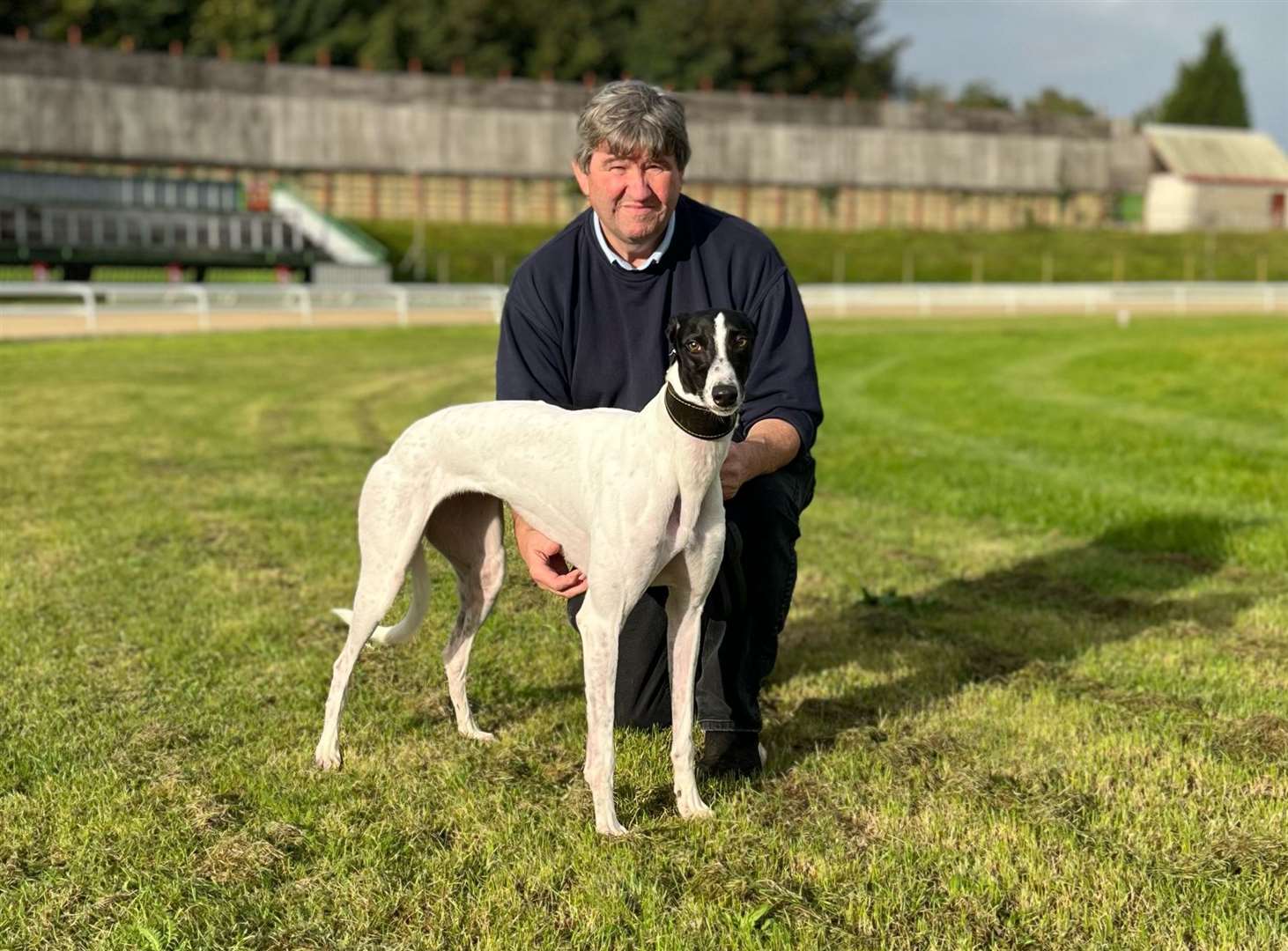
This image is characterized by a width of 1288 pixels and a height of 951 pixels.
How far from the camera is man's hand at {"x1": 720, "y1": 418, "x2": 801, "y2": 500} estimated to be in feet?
13.8

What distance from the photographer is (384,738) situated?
4.77m

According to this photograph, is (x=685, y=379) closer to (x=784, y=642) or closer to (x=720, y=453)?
(x=720, y=453)

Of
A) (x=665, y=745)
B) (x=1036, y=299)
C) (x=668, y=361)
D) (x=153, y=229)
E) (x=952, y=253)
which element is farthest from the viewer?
(x=952, y=253)

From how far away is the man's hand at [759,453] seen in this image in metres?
4.22

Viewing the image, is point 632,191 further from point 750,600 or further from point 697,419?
point 750,600

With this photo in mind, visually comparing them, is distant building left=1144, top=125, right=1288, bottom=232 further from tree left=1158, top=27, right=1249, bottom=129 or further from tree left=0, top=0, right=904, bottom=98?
tree left=1158, top=27, right=1249, bottom=129

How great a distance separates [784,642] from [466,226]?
56.4 meters

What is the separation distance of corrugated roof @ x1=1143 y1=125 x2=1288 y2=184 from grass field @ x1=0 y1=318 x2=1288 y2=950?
7920 centimetres

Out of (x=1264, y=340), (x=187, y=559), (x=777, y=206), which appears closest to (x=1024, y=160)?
(x=777, y=206)

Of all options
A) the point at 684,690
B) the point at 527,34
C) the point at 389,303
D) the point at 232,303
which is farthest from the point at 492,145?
the point at 684,690

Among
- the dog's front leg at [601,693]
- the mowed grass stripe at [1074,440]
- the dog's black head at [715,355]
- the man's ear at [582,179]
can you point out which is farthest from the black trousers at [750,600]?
the mowed grass stripe at [1074,440]

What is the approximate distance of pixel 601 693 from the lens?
154 inches

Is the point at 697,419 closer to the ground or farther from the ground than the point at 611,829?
farther from the ground

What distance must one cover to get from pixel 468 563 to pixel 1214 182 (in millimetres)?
87748
